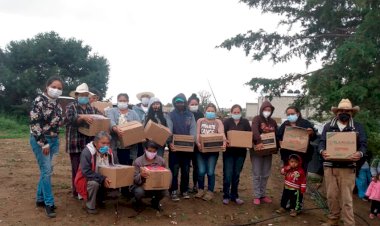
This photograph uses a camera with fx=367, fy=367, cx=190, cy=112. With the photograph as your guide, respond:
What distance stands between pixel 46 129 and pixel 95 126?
75cm

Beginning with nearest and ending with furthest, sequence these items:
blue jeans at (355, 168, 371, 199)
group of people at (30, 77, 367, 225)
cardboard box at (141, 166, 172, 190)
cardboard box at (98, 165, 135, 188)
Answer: cardboard box at (98, 165, 135, 188)
group of people at (30, 77, 367, 225)
cardboard box at (141, 166, 172, 190)
blue jeans at (355, 168, 371, 199)

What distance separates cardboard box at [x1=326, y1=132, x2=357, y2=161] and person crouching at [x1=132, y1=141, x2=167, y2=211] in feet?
9.04

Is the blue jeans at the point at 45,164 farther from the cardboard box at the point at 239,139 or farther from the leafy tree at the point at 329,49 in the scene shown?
the leafy tree at the point at 329,49

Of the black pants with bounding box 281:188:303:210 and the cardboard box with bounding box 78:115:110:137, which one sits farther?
the black pants with bounding box 281:188:303:210

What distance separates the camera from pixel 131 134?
602 centimetres

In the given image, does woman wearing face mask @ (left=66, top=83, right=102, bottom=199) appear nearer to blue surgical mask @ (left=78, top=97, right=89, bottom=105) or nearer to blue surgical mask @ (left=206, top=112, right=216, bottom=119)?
blue surgical mask @ (left=78, top=97, right=89, bottom=105)

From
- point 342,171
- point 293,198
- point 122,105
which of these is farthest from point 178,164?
point 342,171

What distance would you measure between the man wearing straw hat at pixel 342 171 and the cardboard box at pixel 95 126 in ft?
11.8

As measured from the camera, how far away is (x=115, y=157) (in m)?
6.21

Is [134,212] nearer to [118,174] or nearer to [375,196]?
[118,174]

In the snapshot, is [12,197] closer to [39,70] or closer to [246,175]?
[246,175]

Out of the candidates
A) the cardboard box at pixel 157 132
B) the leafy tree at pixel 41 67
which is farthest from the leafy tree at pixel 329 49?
the leafy tree at pixel 41 67

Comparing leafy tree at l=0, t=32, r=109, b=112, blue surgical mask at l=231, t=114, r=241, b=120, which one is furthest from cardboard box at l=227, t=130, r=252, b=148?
leafy tree at l=0, t=32, r=109, b=112

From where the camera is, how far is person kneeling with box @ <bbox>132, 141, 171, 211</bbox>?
579cm
